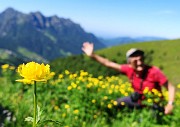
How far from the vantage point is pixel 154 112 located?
6695 mm

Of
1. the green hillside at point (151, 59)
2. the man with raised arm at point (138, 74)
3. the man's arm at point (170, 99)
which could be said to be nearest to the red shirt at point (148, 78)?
the man with raised arm at point (138, 74)

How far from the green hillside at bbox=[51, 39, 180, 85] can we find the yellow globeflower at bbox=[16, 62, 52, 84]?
120 metres

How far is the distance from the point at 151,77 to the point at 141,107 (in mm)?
640

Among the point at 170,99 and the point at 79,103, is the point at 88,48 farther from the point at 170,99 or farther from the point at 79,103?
the point at 170,99

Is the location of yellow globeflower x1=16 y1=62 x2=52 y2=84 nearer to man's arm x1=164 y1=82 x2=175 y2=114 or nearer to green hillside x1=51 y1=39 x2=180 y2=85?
man's arm x1=164 y1=82 x2=175 y2=114

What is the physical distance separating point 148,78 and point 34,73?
5.90m

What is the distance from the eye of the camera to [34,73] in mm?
1288

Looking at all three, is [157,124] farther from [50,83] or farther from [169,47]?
[169,47]

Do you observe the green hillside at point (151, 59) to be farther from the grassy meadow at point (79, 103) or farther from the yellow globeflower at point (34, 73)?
the yellow globeflower at point (34, 73)

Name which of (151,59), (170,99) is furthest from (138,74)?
(151,59)

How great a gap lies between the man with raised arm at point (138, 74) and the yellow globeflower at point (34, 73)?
17.6ft

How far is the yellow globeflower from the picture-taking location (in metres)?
1.28

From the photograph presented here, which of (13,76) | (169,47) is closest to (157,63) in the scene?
(169,47)

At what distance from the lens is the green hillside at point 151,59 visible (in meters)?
132
